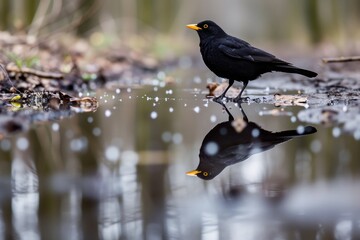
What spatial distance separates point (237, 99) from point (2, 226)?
4.87m

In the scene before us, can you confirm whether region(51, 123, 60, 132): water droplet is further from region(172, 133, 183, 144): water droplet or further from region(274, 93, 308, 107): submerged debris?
region(274, 93, 308, 107): submerged debris

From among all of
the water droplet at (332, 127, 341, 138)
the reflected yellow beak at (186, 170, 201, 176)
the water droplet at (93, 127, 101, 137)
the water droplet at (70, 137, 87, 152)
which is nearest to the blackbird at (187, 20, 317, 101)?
the water droplet at (332, 127, 341, 138)

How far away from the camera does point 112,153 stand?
4.13 m

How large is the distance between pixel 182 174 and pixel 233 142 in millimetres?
912

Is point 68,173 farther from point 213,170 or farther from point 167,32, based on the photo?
point 167,32

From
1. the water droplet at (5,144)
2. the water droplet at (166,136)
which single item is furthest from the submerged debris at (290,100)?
the water droplet at (5,144)

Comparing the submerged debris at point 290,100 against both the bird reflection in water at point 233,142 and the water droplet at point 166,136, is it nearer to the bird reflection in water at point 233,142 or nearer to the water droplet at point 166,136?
Result: the bird reflection in water at point 233,142

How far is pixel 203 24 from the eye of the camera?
718cm

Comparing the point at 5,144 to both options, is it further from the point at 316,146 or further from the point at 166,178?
the point at 316,146

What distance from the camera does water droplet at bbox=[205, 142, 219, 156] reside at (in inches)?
160

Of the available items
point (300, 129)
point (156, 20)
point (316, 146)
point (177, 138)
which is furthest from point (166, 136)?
point (156, 20)

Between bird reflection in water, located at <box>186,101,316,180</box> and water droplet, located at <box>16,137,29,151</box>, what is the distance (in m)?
1.14

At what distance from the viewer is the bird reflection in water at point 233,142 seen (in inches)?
147

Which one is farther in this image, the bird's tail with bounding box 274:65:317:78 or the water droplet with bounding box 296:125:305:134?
the bird's tail with bounding box 274:65:317:78
